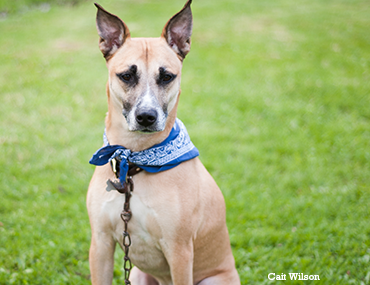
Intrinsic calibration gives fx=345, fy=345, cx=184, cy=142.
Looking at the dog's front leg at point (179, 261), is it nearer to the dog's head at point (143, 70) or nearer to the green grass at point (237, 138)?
the dog's head at point (143, 70)

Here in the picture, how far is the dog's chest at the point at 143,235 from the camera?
2562 mm

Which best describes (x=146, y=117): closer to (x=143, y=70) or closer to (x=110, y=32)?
(x=143, y=70)

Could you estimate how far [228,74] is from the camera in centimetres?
876

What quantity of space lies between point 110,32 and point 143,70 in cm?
46

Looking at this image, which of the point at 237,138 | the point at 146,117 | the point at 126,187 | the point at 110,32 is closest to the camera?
the point at 146,117

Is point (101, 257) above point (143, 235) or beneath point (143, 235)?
beneath

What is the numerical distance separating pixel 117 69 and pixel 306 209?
3324mm

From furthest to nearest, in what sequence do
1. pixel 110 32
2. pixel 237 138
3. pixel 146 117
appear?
pixel 237 138 → pixel 110 32 → pixel 146 117

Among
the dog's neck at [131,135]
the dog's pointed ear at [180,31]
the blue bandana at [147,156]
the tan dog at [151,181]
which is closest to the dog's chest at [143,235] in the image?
the tan dog at [151,181]

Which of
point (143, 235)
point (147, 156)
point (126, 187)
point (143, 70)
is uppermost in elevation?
point (143, 70)

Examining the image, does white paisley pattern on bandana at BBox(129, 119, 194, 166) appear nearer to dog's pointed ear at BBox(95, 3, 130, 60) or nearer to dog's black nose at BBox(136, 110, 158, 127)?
dog's black nose at BBox(136, 110, 158, 127)

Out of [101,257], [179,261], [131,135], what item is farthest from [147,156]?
[101,257]

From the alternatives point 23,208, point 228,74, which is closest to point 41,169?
point 23,208

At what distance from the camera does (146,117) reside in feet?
7.97
